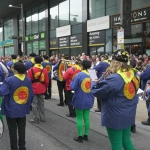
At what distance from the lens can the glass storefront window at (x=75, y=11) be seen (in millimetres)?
21572

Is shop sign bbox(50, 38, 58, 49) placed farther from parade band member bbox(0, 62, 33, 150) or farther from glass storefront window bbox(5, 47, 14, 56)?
parade band member bbox(0, 62, 33, 150)

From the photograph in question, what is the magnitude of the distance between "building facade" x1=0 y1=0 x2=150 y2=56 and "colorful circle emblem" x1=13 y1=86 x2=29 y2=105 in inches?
473

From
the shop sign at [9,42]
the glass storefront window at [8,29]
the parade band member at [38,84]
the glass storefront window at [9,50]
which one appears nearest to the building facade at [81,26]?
the shop sign at [9,42]

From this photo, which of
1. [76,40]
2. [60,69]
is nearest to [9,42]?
[76,40]

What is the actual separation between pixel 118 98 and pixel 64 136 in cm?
257

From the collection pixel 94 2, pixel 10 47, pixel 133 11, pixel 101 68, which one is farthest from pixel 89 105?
pixel 10 47

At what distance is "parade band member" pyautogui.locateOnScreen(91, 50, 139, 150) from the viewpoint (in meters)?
3.23

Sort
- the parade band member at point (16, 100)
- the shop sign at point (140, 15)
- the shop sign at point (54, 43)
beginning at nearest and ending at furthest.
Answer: the parade band member at point (16, 100) → the shop sign at point (140, 15) → the shop sign at point (54, 43)

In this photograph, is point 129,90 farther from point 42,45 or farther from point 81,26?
point 42,45

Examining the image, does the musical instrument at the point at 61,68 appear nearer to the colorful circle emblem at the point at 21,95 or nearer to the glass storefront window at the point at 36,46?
the colorful circle emblem at the point at 21,95

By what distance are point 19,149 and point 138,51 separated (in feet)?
41.5

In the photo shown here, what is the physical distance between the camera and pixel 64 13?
2422 centimetres

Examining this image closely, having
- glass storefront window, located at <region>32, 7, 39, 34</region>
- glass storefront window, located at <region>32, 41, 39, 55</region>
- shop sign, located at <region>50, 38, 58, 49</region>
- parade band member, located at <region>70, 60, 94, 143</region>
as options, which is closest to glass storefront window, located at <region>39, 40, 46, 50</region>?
glass storefront window, located at <region>32, 41, 39, 55</region>

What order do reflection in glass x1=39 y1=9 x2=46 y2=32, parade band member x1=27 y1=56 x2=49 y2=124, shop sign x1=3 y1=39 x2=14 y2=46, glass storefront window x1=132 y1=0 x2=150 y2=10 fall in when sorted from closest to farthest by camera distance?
parade band member x1=27 y1=56 x2=49 y2=124 < glass storefront window x1=132 y1=0 x2=150 y2=10 < reflection in glass x1=39 y1=9 x2=46 y2=32 < shop sign x1=3 y1=39 x2=14 y2=46
